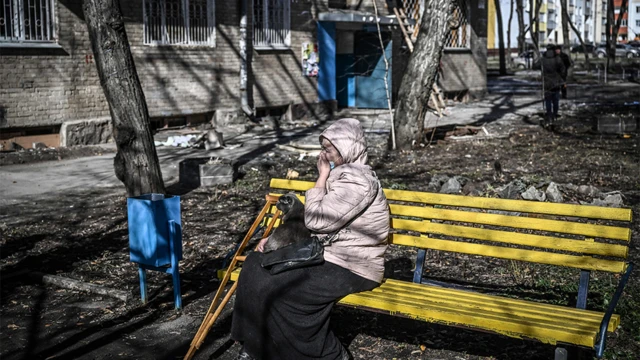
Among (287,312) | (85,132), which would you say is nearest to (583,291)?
(287,312)

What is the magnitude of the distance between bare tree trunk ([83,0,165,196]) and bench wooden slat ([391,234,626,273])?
4545mm

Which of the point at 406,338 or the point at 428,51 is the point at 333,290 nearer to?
the point at 406,338

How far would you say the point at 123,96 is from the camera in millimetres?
8664

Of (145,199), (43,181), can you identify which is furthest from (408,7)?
(145,199)

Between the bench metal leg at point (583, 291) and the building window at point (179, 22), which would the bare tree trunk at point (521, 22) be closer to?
the building window at point (179, 22)

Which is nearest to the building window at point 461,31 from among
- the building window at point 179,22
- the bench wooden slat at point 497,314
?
the building window at point 179,22

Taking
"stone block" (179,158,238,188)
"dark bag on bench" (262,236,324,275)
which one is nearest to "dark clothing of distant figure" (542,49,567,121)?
"stone block" (179,158,238,188)

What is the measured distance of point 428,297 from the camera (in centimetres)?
446

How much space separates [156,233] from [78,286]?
1.13 meters

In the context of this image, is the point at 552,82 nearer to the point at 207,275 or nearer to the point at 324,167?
the point at 207,275

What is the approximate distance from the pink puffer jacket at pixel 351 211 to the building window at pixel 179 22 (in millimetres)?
12373

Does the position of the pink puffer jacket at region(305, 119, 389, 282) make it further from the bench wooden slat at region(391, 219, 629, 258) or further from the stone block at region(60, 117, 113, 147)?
the stone block at region(60, 117, 113, 147)

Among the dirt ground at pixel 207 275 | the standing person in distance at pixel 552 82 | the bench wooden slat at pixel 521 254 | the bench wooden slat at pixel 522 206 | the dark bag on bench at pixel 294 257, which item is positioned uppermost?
the standing person in distance at pixel 552 82

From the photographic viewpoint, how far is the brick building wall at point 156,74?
13.9 m
